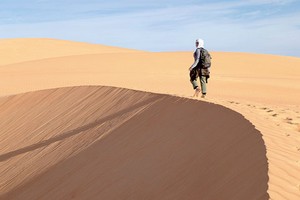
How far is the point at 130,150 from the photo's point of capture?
897 cm

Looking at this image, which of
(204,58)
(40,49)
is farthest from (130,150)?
(40,49)

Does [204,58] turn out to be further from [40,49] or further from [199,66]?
[40,49]

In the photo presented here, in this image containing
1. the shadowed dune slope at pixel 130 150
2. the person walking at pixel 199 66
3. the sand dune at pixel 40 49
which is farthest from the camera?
the sand dune at pixel 40 49

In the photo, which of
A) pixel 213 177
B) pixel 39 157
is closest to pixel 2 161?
pixel 39 157

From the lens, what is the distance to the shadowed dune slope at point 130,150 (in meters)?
6.18

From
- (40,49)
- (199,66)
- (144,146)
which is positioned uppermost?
(199,66)

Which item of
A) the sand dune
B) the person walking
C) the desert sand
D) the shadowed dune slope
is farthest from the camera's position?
the sand dune

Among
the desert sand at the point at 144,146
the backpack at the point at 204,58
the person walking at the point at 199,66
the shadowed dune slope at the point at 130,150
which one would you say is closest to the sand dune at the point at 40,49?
the desert sand at the point at 144,146

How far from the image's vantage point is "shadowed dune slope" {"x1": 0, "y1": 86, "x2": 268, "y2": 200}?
6.18 metres

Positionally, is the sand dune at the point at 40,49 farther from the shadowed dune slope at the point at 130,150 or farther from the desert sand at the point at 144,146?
the shadowed dune slope at the point at 130,150

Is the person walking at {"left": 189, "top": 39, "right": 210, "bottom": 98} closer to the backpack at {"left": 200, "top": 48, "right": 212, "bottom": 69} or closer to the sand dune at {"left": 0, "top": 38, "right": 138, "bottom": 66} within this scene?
the backpack at {"left": 200, "top": 48, "right": 212, "bottom": 69}

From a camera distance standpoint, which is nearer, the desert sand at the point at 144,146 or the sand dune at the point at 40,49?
the desert sand at the point at 144,146

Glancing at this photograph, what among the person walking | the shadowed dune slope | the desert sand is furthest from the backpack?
the shadowed dune slope

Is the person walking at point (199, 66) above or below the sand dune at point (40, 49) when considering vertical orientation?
above
